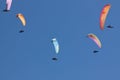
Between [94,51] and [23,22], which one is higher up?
[23,22]

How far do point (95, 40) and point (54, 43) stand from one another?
206 inches

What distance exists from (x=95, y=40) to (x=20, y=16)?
31.6 ft

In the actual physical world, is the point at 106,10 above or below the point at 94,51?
above

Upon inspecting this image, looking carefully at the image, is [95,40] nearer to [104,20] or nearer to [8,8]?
[104,20]

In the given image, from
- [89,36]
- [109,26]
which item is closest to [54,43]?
[89,36]

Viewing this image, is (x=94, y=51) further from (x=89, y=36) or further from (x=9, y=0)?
(x=9, y=0)

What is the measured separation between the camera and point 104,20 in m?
59.4

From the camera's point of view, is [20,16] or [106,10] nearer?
[106,10]

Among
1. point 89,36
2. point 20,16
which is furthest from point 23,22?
point 89,36

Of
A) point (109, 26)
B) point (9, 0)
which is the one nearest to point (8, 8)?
point (9, 0)

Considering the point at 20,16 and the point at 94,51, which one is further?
the point at 20,16

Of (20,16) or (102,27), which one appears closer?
(102,27)

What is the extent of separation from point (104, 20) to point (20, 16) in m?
10.2

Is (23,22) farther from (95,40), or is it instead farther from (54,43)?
(95,40)
